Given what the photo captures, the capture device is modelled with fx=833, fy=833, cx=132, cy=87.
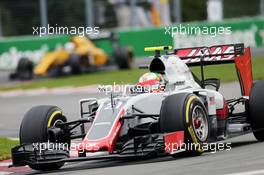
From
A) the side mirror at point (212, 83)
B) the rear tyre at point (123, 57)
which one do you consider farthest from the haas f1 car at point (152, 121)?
the rear tyre at point (123, 57)

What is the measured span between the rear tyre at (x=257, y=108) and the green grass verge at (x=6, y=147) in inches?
149

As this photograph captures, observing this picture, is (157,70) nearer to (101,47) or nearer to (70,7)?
(101,47)

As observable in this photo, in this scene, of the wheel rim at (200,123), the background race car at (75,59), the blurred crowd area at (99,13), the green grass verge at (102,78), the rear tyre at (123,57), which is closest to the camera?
the wheel rim at (200,123)

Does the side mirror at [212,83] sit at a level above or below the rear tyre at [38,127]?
above

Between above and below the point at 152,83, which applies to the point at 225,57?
above

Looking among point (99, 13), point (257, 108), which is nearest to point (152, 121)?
point (257, 108)

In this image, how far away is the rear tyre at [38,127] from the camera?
11.1 m

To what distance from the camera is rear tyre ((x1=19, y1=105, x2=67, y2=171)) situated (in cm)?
1110

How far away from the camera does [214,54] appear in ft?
41.5

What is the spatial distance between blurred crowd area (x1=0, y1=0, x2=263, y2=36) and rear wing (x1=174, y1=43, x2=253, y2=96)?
26.2 meters

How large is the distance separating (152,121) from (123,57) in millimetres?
20329

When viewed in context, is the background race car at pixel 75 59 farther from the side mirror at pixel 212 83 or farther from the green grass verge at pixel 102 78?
the side mirror at pixel 212 83

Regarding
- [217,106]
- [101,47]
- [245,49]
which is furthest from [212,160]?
[101,47]

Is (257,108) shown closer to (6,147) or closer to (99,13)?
(6,147)
